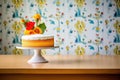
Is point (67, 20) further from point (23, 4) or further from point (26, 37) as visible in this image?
point (26, 37)

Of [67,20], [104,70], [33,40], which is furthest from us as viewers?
[67,20]

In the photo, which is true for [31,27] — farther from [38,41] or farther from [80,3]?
[80,3]

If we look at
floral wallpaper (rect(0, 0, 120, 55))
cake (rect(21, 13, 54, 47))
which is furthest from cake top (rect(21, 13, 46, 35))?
floral wallpaper (rect(0, 0, 120, 55))

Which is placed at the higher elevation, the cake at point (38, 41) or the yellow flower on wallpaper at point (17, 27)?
the yellow flower on wallpaper at point (17, 27)

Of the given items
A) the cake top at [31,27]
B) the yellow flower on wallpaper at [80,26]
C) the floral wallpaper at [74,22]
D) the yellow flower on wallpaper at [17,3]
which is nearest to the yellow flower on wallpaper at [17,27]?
the floral wallpaper at [74,22]

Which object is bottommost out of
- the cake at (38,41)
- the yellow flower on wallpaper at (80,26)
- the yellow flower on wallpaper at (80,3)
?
the cake at (38,41)

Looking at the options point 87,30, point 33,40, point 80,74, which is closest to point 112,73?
point 80,74

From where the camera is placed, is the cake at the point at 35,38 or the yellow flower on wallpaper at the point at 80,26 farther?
the yellow flower on wallpaper at the point at 80,26

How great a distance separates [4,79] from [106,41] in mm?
3481

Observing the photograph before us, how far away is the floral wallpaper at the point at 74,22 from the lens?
5043 mm

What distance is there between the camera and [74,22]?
199 inches

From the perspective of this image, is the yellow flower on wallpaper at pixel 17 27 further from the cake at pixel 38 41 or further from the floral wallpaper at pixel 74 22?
the cake at pixel 38 41

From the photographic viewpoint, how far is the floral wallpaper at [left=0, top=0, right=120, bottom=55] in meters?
5.04

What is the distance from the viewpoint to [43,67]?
1782 mm
